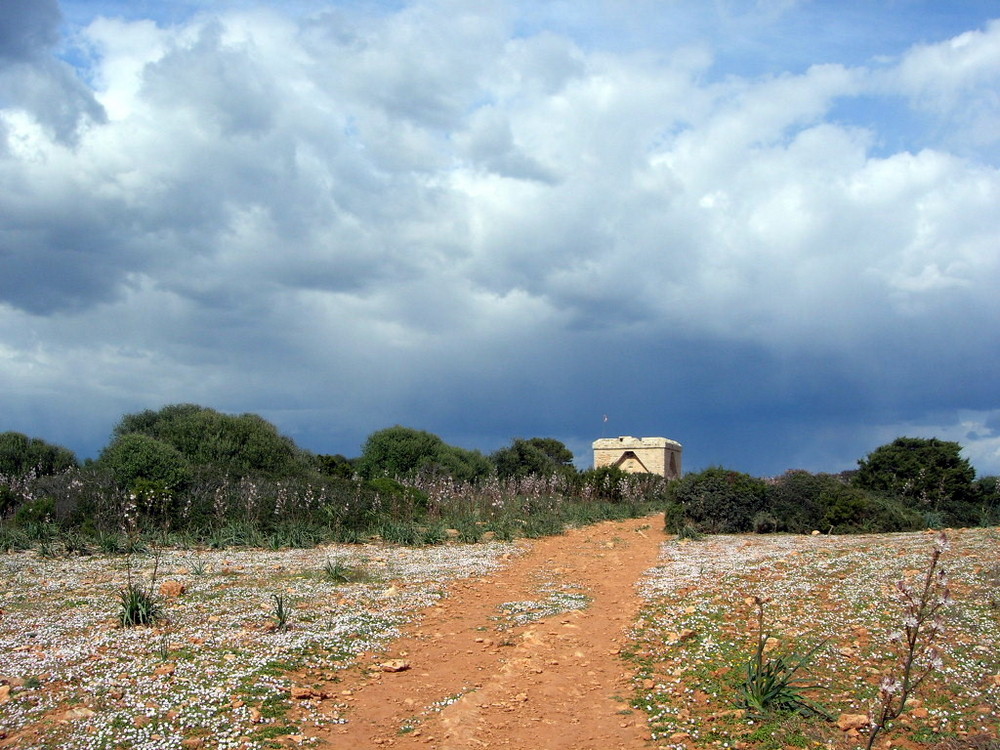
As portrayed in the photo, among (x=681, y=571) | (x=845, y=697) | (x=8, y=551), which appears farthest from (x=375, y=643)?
(x=8, y=551)

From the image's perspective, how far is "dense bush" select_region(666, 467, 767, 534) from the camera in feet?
71.5

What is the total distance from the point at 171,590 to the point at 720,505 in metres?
14.9

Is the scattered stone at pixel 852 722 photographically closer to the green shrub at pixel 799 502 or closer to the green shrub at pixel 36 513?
the green shrub at pixel 799 502

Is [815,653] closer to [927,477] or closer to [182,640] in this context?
[182,640]

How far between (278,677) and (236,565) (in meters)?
7.18

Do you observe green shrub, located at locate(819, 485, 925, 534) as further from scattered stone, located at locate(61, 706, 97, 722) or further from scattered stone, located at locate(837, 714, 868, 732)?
scattered stone, located at locate(61, 706, 97, 722)

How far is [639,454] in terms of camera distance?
48031 millimetres

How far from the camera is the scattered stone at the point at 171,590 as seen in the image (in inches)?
462

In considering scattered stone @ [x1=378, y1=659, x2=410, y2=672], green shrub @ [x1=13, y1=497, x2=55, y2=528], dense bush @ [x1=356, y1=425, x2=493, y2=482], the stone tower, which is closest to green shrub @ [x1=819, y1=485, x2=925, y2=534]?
scattered stone @ [x1=378, y1=659, x2=410, y2=672]

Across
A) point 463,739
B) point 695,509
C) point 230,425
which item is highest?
point 230,425

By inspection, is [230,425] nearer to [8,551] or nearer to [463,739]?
[8,551]

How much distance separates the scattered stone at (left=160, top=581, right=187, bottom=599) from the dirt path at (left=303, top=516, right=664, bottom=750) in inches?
148

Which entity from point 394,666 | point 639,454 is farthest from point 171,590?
point 639,454

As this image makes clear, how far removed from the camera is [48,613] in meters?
10.8
